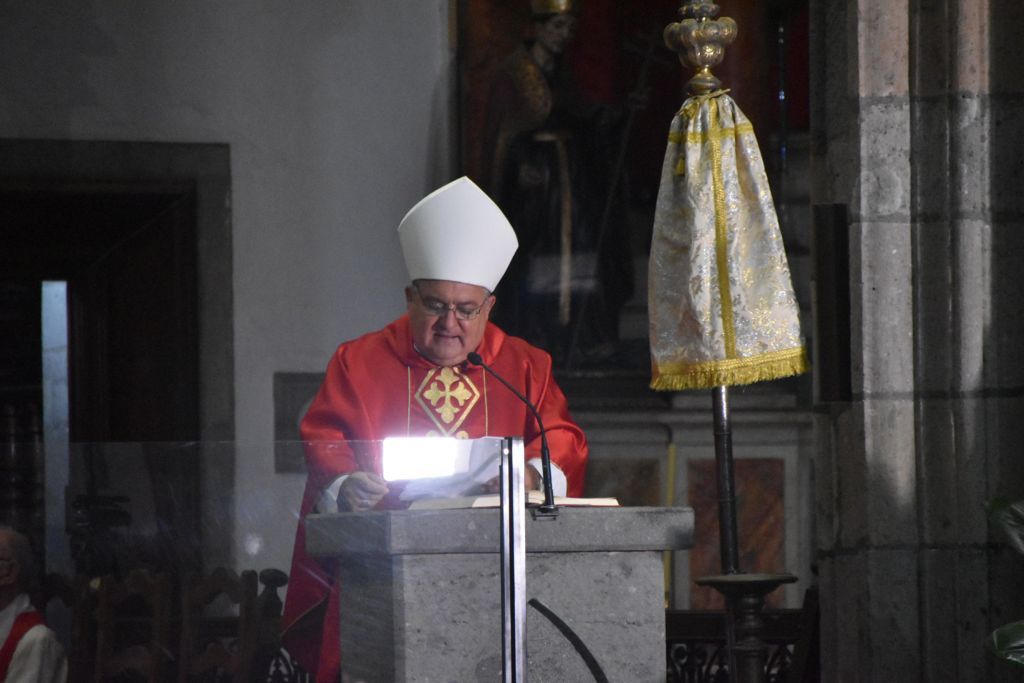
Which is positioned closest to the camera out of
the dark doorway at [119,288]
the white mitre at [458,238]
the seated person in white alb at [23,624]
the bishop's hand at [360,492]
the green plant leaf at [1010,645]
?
the seated person in white alb at [23,624]

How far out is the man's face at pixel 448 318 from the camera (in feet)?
14.7

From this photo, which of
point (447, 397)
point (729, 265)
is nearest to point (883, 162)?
point (729, 265)

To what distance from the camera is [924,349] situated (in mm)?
4414

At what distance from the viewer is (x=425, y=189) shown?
682 centimetres

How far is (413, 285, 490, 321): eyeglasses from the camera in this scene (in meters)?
4.47

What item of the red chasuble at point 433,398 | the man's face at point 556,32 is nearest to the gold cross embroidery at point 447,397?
the red chasuble at point 433,398

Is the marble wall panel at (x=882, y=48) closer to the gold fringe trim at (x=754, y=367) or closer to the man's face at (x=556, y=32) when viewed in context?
the gold fringe trim at (x=754, y=367)

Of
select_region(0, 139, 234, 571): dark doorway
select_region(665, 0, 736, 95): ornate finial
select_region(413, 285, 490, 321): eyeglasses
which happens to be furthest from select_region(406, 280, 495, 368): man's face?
select_region(0, 139, 234, 571): dark doorway

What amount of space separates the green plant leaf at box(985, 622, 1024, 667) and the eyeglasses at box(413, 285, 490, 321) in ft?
5.02

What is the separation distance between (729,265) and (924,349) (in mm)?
517

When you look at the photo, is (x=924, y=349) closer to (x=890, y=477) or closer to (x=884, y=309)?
(x=884, y=309)

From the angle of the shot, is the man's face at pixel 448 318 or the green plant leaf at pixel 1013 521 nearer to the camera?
the green plant leaf at pixel 1013 521

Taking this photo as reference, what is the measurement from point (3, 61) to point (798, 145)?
9.82 ft

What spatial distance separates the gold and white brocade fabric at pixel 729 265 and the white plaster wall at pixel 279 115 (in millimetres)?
2367
